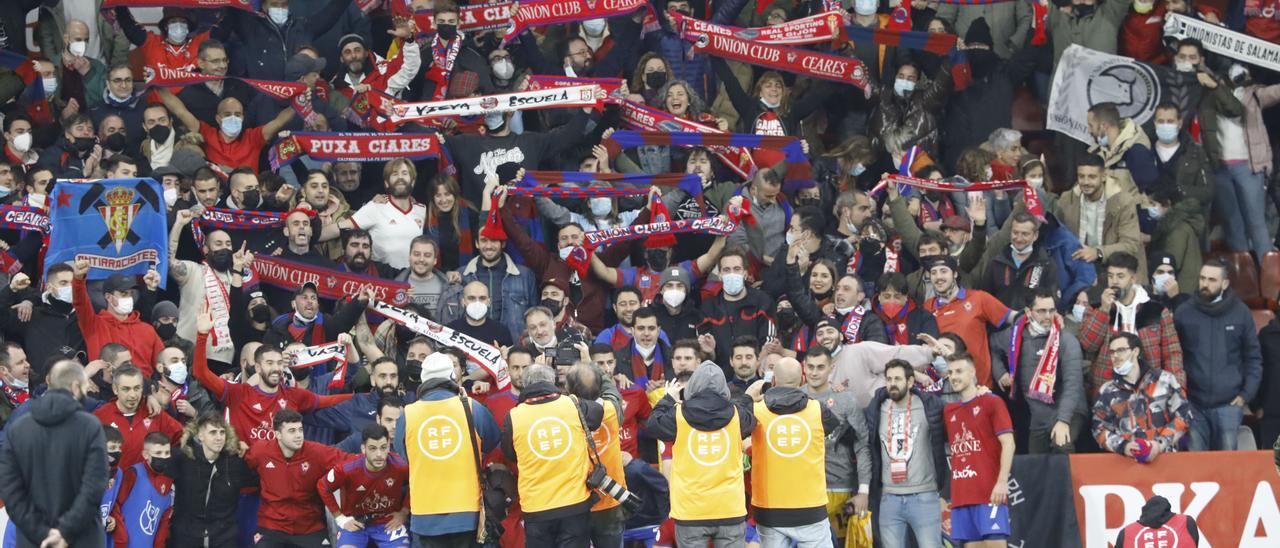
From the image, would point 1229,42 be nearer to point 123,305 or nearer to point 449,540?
point 449,540

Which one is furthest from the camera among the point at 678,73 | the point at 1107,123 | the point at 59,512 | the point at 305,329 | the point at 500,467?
the point at 678,73

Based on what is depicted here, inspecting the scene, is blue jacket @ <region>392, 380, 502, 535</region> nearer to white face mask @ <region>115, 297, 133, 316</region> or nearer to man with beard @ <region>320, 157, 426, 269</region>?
white face mask @ <region>115, 297, 133, 316</region>

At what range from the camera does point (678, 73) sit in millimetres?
20250

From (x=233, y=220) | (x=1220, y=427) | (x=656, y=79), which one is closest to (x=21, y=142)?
(x=233, y=220)

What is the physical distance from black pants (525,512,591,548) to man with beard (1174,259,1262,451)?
18.5 feet

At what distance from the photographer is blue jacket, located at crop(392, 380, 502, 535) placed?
1352 cm

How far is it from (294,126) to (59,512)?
267 inches

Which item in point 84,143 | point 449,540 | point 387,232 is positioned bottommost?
point 449,540

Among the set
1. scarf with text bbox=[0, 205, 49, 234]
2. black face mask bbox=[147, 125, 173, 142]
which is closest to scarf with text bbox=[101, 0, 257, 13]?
black face mask bbox=[147, 125, 173, 142]

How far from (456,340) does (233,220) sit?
229 cm

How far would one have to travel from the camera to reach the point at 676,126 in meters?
19.0

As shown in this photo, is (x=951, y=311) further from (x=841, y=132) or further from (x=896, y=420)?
(x=841, y=132)

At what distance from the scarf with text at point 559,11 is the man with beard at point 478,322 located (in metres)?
3.89

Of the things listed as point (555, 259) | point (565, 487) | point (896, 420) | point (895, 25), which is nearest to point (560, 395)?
point (565, 487)
